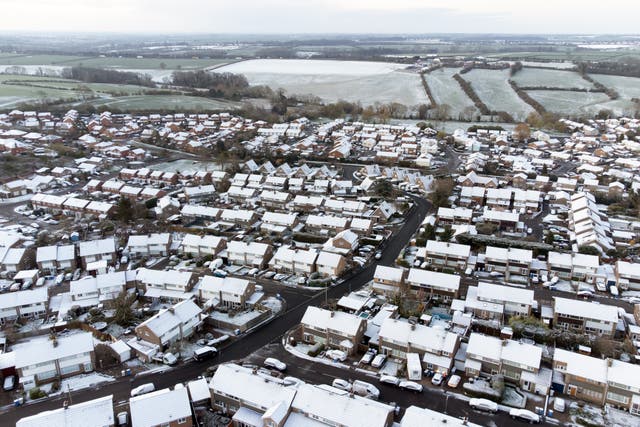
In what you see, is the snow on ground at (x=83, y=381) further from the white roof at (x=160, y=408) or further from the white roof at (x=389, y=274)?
the white roof at (x=389, y=274)

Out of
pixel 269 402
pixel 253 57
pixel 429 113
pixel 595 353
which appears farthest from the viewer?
pixel 253 57

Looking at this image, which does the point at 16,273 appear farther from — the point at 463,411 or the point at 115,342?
the point at 463,411

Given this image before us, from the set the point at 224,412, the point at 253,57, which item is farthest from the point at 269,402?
the point at 253,57

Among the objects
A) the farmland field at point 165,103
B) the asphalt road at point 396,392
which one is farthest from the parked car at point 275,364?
the farmland field at point 165,103

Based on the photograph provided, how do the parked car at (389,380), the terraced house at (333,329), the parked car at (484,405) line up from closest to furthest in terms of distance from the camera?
the parked car at (484,405)
the parked car at (389,380)
the terraced house at (333,329)

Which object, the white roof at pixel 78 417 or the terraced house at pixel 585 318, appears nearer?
the white roof at pixel 78 417

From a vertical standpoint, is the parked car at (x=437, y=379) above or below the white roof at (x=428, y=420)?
below

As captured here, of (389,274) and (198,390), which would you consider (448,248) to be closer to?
(389,274)

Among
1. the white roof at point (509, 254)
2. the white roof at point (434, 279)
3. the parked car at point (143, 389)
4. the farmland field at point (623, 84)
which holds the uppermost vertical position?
the farmland field at point (623, 84)
